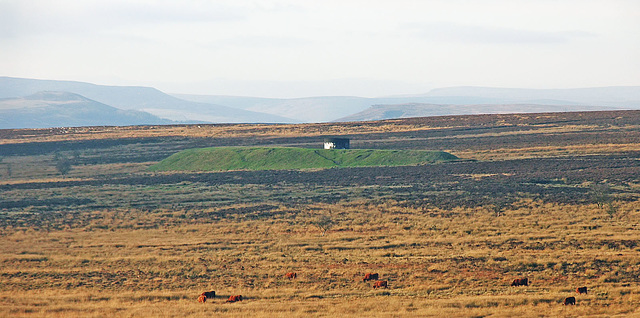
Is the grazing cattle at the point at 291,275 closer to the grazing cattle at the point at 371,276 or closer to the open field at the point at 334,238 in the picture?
the open field at the point at 334,238

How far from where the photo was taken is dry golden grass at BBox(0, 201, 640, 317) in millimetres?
26062

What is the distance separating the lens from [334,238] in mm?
42250

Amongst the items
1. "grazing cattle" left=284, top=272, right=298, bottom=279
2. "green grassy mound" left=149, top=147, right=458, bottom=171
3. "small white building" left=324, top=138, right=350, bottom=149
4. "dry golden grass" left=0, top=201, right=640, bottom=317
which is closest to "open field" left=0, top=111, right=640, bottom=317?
"dry golden grass" left=0, top=201, right=640, bottom=317

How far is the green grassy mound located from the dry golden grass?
36906 millimetres

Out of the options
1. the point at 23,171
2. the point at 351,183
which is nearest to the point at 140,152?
the point at 23,171

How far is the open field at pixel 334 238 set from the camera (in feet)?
89.1

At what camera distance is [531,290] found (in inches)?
1103

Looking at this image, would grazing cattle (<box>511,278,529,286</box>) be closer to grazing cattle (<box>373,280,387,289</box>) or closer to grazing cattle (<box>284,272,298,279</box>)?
grazing cattle (<box>373,280,387,289</box>)

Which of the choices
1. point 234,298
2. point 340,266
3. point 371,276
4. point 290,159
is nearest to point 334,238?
point 340,266

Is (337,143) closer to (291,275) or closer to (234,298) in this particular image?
(291,275)

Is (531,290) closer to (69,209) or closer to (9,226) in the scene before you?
(9,226)

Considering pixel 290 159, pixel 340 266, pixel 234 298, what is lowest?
pixel 340 266

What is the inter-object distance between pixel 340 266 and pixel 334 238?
331 inches

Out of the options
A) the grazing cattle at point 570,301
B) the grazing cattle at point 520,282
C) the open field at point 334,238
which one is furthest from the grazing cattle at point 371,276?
the grazing cattle at point 570,301
